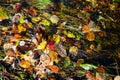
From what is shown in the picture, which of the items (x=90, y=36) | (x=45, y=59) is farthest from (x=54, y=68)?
(x=90, y=36)

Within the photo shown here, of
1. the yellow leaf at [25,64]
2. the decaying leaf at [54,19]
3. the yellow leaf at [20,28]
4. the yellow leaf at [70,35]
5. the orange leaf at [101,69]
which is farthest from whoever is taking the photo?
the decaying leaf at [54,19]

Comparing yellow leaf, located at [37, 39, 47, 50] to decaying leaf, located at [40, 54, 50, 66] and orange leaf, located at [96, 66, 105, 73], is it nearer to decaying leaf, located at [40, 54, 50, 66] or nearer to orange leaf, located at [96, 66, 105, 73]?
decaying leaf, located at [40, 54, 50, 66]

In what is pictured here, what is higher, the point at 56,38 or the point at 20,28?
the point at 20,28

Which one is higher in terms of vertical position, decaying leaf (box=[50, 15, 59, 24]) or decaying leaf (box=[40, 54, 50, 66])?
decaying leaf (box=[50, 15, 59, 24])

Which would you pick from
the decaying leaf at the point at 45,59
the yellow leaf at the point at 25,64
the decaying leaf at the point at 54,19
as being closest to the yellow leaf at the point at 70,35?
the decaying leaf at the point at 54,19

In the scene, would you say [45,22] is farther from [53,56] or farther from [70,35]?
[53,56]

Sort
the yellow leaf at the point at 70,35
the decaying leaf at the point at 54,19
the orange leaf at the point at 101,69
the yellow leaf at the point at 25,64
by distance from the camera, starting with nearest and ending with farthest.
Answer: the yellow leaf at the point at 25,64, the orange leaf at the point at 101,69, the yellow leaf at the point at 70,35, the decaying leaf at the point at 54,19

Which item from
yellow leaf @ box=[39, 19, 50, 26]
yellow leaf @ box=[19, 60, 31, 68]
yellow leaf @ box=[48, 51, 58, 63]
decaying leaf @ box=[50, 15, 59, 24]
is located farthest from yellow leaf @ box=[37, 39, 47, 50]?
decaying leaf @ box=[50, 15, 59, 24]

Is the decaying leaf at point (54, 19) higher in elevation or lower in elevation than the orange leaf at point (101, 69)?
higher

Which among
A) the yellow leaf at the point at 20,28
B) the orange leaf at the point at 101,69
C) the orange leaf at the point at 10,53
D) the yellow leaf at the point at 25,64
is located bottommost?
the orange leaf at the point at 101,69

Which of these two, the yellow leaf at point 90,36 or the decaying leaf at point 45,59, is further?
the yellow leaf at point 90,36

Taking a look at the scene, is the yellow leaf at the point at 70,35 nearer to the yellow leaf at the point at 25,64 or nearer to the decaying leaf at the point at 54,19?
the decaying leaf at the point at 54,19
